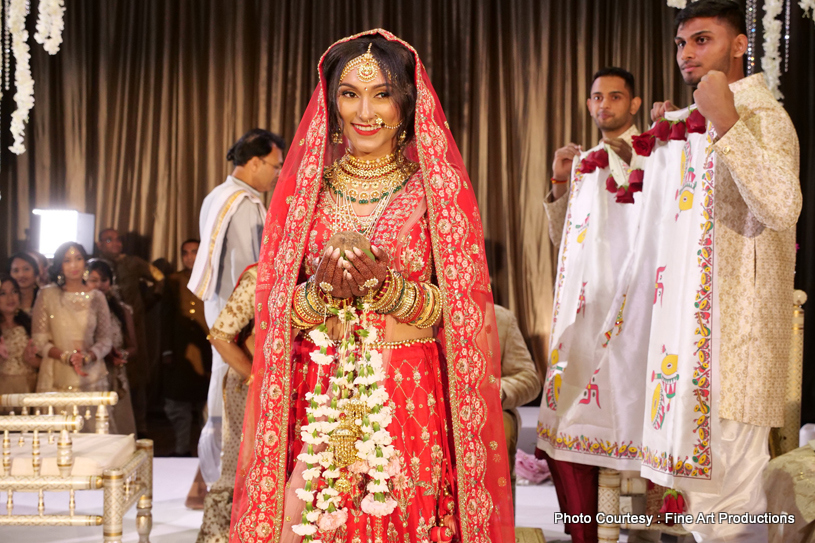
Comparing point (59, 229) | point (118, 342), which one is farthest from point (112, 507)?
point (59, 229)

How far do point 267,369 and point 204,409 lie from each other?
425 cm

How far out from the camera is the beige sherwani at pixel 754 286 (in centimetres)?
221

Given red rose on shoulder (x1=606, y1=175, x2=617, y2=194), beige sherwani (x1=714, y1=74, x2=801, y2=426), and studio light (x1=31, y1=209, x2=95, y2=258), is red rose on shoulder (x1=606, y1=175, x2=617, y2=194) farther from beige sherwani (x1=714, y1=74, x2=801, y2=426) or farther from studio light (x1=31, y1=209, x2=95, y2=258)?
studio light (x1=31, y1=209, x2=95, y2=258)

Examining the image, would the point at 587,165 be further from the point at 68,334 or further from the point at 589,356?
the point at 68,334

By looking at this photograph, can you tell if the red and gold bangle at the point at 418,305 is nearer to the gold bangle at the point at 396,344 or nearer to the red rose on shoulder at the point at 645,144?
the gold bangle at the point at 396,344

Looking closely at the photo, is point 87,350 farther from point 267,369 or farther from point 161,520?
point 267,369

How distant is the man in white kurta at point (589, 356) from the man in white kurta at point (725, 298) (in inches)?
10.2

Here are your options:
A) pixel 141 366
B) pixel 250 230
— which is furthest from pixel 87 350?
pixel 250 230

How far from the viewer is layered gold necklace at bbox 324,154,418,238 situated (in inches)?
73.7

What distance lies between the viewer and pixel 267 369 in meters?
1.78

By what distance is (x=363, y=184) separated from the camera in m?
1.92

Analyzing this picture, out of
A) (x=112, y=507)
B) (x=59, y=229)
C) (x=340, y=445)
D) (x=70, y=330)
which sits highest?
(x=59, y=229)

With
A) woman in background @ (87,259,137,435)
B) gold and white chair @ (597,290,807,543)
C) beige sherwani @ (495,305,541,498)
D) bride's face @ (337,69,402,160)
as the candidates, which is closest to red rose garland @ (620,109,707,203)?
gold and white chair @ (597,290,807,543)

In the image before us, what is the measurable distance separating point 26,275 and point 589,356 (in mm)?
4196
